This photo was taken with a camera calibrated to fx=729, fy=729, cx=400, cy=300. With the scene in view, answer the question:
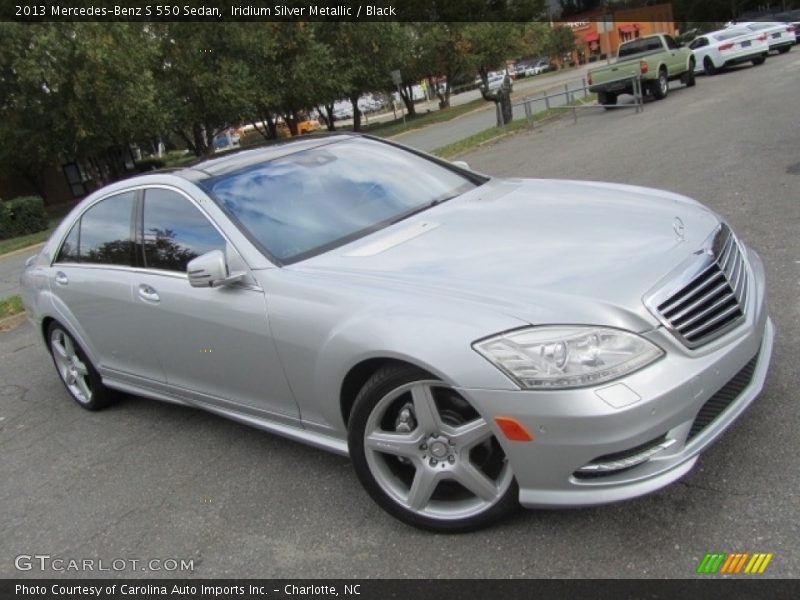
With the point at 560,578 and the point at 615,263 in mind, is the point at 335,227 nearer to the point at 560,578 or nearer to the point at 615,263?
the point at 615,263

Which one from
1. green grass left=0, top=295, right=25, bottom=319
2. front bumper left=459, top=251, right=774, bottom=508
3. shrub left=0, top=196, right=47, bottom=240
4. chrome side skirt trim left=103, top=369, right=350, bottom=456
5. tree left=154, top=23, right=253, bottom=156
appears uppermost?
tree left=154, top=23, right=253, bottom=156

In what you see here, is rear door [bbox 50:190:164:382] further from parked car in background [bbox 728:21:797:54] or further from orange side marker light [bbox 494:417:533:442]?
parked car in background [bbox 728:21:797:54]

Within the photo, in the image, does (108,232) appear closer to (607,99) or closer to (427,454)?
(427,454)

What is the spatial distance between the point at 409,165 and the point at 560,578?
2.62m

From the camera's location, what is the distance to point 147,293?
402 centimetres

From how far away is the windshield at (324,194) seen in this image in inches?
142

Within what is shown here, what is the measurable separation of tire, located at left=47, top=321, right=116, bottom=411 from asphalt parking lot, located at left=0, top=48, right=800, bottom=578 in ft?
0.39

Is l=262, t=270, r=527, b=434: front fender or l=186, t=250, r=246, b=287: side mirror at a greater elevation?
l=186, t=250, r=246, b=287: side mirror

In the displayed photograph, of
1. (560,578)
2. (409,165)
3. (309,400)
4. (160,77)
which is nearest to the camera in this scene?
(560,578)

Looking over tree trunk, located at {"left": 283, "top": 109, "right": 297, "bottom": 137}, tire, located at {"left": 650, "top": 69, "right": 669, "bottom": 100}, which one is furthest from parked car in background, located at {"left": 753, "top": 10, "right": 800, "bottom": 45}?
tree trunk, located at {"left": 283, "top": 109, "right": 297, "bottom": 137}

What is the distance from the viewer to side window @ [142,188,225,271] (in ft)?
12.3

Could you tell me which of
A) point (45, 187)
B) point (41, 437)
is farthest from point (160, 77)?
point (41, 437)

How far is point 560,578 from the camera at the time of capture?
2625 mm

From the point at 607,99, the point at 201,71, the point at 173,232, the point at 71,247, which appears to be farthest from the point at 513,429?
the point at 201,71
